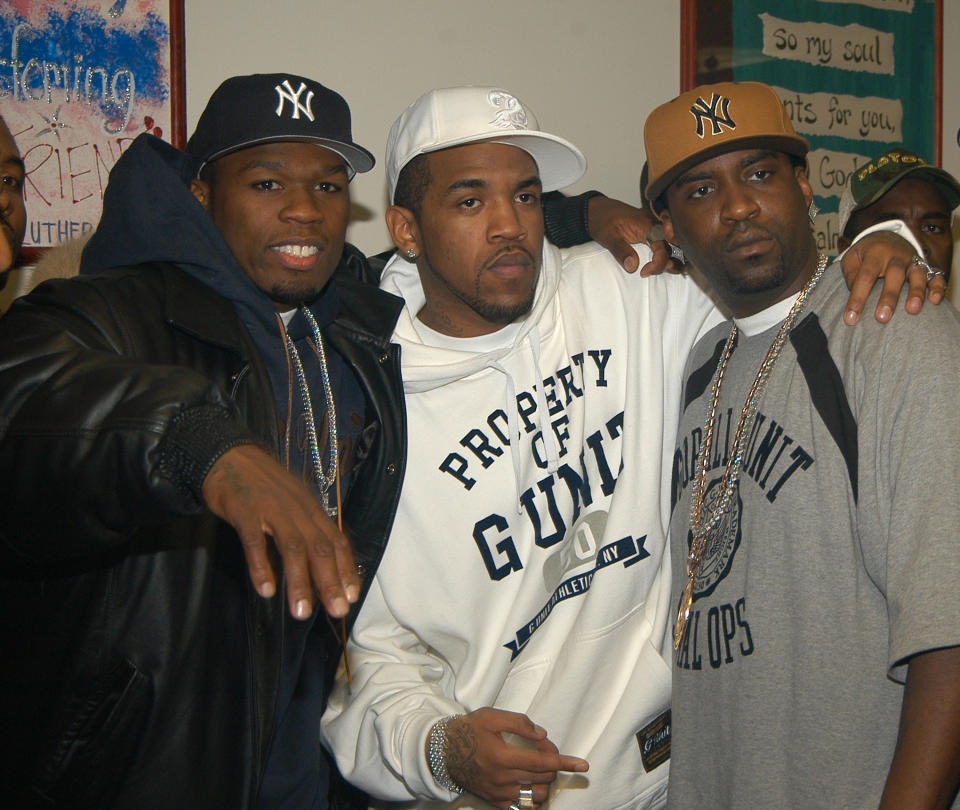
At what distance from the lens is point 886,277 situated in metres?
1.54

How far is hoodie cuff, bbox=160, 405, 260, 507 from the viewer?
3.52ft

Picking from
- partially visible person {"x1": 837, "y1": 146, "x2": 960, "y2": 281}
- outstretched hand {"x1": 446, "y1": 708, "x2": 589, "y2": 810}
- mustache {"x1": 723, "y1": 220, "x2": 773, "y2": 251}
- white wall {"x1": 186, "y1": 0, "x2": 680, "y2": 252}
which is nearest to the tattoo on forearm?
outstretched hand {"x1": 446, "y1": 708, "x2": 589, "y2": 810}

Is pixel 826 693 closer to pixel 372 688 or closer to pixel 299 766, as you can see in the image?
pixel 372 688

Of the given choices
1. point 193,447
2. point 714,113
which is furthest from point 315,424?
point 714,113

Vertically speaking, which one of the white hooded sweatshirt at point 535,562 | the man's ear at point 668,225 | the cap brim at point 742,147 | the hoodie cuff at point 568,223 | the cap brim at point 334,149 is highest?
the cap brim at point 334,149

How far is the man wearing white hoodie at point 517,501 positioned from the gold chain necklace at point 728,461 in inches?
7.2

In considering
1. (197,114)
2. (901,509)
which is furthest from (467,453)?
(197,114)

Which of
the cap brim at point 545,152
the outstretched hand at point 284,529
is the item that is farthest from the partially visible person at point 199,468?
the cap brim at point 545,152

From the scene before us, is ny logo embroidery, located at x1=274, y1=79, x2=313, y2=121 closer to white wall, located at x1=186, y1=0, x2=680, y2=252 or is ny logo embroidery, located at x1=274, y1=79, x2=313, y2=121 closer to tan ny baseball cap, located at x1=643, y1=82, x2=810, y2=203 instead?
white wall, located at x1=186, y1=0, x2=680, y2=252

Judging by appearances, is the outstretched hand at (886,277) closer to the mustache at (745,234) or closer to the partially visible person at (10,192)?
the mustache at (745,234)

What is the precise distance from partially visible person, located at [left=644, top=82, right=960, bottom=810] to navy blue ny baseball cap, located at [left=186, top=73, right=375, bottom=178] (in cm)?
69

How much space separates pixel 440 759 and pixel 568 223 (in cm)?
128

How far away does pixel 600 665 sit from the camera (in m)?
1.93

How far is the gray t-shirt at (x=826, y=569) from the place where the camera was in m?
1.34
